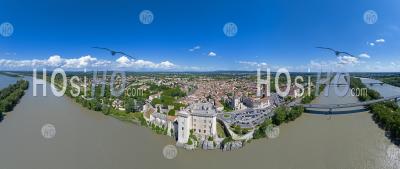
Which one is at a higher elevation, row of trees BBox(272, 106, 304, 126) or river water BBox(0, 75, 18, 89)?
river water BBox(0, 75, 18, 89)

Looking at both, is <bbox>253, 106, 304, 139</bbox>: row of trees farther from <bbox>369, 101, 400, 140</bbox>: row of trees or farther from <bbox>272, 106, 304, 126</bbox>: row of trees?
<bbox>369, 101, 400, 140</bbox>: row of trees

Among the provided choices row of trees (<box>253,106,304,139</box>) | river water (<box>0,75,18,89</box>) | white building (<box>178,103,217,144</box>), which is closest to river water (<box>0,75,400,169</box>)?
row of trees (<box>253,106,304,139</box>)

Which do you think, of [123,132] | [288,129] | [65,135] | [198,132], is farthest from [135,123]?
[288,129]

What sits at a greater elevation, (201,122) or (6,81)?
(6,81)

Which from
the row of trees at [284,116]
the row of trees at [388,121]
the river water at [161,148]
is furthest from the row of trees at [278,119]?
the row of trees at [388,121]

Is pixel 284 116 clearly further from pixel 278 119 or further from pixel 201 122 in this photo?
pixel 201 122

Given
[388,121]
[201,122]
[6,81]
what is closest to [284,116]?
[388,121]

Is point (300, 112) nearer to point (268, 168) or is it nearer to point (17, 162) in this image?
point (268, 168)

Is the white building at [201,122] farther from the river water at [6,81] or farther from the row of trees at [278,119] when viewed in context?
the river water at [6,81]

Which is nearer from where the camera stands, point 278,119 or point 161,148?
point 161,148
